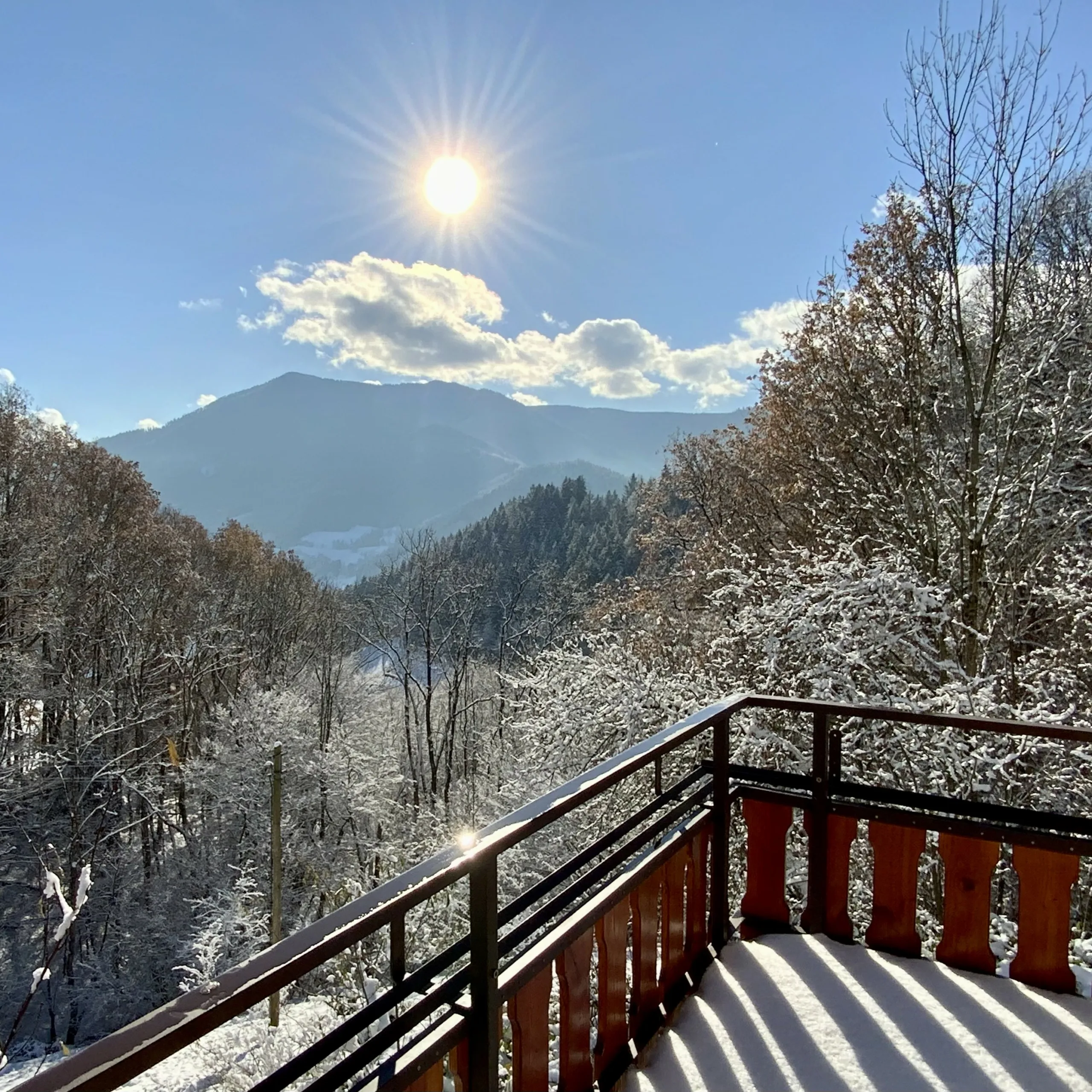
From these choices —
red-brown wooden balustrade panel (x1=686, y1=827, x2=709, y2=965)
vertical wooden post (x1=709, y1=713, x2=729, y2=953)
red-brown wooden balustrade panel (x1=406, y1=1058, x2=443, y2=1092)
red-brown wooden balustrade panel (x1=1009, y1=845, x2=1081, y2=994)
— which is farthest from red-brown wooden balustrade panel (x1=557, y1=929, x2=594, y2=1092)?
red-brown wooden balustrade panel (x1=1009, y1=845, x2=1081, y2=994)

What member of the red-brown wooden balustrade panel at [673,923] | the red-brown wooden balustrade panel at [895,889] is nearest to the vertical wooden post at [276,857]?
the red-brown wooden balustrade panel at [673,923]

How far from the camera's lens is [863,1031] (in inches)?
→ 79.8

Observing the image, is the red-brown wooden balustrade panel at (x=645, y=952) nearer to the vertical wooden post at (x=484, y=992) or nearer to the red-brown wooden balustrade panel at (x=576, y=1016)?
the red-brown wooden balustrade panel at (x=576, y=1016)

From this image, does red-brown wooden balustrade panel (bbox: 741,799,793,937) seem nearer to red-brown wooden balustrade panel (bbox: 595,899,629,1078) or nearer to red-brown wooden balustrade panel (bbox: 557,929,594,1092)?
red-brown wooden balustrade panel (bbox: 595,899,629,1078)

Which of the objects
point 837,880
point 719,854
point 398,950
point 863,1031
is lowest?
point 863,1031

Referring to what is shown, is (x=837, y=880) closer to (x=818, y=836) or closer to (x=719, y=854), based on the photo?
(x=818, y=836)

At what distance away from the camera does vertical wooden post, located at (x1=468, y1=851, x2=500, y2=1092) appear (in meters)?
1.27

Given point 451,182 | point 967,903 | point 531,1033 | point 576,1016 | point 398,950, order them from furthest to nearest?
1. point 451,182
2. point 967,903
3. point 576,1016
4. point 531,1033
5. point 398,950

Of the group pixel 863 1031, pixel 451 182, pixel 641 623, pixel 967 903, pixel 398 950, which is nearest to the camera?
pixel 398 950

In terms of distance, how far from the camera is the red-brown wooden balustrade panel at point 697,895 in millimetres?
2348

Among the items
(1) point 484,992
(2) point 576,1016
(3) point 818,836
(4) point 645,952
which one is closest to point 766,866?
(3) point 818,836

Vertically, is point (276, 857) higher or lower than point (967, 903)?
lower

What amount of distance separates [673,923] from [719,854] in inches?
15.2

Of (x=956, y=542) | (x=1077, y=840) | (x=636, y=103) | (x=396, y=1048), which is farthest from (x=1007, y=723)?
(x=636, y=103)
